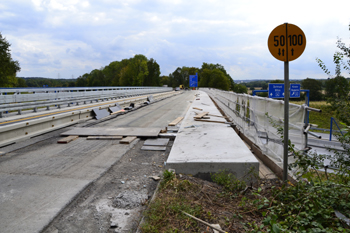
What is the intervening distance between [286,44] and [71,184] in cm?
476

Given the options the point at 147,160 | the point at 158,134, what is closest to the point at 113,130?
the point at 158,134

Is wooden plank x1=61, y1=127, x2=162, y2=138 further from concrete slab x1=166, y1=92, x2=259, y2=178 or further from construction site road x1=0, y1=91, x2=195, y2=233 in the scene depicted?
concrete slab x1=166, y1=92, x2=259, y2=178

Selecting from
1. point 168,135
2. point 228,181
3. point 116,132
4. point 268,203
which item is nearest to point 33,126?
point 116,132

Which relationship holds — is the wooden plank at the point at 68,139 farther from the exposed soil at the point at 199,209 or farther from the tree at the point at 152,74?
the tree at the point at 152,74

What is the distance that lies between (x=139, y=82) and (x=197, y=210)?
469 feet

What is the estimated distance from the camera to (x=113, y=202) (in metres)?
4.59

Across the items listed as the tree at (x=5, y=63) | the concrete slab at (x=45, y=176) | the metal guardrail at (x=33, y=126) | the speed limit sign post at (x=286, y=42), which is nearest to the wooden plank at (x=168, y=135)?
the concrete slab at (x=45, y=176)

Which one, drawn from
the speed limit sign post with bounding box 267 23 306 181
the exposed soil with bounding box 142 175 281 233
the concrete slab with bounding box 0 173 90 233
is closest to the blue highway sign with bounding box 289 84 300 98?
the speed limit sign post with bounding box 267 23 306 181

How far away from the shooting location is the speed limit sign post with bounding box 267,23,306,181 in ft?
15.1

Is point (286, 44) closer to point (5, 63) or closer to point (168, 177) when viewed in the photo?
point (168, 177)

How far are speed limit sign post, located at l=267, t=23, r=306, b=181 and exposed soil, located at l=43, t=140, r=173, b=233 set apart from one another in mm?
2701

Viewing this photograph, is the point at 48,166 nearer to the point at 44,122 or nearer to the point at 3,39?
the point at 44,122

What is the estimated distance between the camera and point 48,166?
6488 millimetres

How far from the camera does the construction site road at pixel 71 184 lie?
3.90m
